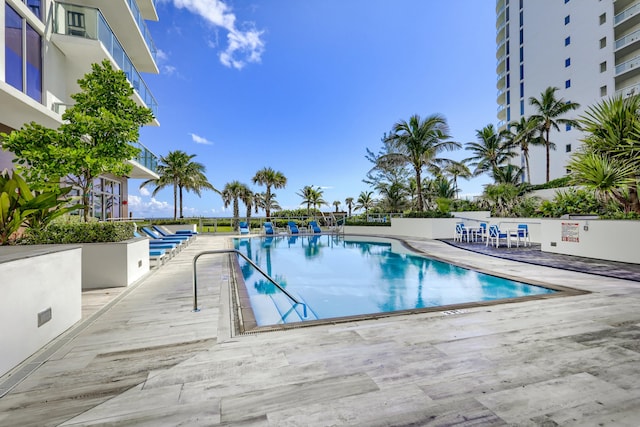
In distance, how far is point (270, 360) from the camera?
8.58 ft

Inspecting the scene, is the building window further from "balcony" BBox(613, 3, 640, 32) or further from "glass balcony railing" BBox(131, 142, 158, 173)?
"balcony" BBox(613, 3, 640, 32)

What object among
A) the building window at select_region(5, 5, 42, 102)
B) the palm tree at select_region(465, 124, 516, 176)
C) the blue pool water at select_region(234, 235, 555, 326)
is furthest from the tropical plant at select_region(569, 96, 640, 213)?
the palm tree at select_region(465, 124, 516, 176)

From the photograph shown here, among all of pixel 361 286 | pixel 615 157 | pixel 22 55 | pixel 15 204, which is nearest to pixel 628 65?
pixel 615 157

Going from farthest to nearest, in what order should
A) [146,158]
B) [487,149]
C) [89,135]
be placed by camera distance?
1. [487,149]
2. [146,158]
3. [89,135]

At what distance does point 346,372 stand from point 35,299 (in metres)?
2.91

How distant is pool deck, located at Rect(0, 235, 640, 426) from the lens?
189 cm

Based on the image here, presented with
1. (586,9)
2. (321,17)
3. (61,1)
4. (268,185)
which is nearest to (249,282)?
(61,1)

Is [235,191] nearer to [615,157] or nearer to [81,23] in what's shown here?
[81,23]

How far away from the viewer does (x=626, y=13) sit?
22.0m

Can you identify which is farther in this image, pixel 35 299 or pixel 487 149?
pixel 487 149

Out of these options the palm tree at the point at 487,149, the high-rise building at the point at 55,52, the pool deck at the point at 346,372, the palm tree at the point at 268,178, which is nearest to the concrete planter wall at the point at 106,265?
the pool deck at the point at 346,372

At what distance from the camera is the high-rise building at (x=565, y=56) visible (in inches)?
891

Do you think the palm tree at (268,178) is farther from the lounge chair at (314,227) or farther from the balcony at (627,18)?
the balcony at (627,18)

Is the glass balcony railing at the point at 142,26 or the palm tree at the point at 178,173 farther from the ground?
the glass balcony railing at the point at 142,26
